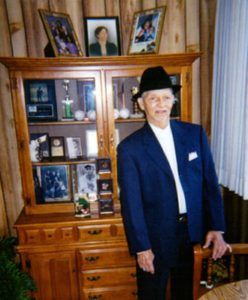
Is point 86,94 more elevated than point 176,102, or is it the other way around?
point 86,94

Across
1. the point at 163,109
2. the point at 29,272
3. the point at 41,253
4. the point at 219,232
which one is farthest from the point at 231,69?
the point at 29,272

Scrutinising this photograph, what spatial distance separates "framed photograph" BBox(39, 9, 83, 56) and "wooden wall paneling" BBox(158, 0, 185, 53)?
0.86 m

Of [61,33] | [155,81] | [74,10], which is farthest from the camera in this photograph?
[74,10]

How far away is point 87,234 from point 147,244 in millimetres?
666

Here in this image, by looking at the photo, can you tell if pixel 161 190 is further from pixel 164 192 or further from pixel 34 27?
pixel 34 27

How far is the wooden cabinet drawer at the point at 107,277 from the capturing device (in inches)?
82.4

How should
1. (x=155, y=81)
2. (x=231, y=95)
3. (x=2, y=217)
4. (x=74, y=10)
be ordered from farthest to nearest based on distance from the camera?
(x=2, y=217) < (x=74, y=10) < (x=231, y=95) < (x=155, y=81)

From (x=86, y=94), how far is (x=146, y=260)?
1406 millimetres

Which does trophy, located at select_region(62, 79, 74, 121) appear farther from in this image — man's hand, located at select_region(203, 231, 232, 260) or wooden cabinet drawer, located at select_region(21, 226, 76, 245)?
man's hand, located at select_region(203, 231, 232, 260)

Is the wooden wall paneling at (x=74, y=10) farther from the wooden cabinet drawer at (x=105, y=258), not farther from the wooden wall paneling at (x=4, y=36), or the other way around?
the wooden cabinet drawer at (x=105, y=258)

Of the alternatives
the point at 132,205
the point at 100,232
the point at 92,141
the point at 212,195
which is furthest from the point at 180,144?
the point at 100,232

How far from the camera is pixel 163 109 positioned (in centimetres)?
161

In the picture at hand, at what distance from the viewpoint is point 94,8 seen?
2.29 m

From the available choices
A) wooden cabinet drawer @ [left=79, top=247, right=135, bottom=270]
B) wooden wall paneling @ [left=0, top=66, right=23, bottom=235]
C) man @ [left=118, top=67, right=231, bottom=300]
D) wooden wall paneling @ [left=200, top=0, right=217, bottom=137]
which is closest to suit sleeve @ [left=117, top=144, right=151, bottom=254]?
man @ [left=118, top=67, right=231, bottom=300]
